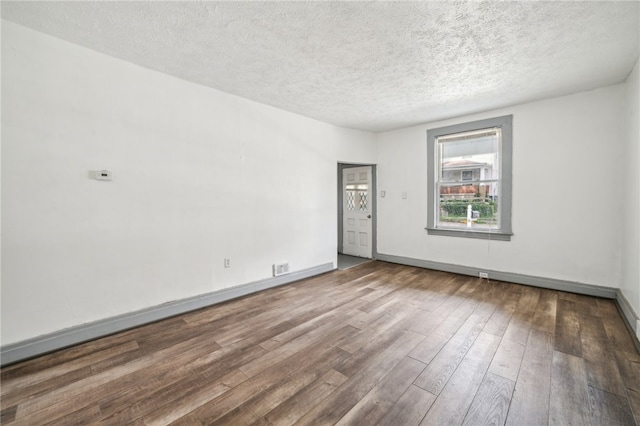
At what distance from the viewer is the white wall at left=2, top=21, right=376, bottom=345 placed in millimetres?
2244

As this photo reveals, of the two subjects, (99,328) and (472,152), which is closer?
(99,328)

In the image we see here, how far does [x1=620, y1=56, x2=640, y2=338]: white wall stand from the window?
123 cm

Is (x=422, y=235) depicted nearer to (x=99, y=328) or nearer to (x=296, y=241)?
(x=296, y=241)

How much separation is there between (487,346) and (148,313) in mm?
3388

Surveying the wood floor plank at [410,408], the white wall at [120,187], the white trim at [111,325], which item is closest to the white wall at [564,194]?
the wood floor plank at [410,408]

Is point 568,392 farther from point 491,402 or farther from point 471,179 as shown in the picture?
point 471,179

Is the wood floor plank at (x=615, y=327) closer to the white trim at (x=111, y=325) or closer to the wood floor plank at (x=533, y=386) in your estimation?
the wood floor plank at (x=533, y=386)

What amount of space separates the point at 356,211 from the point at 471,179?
2.48 metres

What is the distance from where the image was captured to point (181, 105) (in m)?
3.15

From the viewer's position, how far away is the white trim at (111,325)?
7.32 ft

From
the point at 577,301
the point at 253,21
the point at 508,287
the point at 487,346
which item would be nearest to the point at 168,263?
the point at 253,21

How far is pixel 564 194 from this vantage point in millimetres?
3807

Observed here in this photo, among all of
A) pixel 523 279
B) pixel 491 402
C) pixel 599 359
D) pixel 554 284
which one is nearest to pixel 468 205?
pixel 523 279

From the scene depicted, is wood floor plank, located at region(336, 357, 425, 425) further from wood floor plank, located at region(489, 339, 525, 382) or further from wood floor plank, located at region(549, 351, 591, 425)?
wood floor plank, located at region(549, 351, 591, 425)
